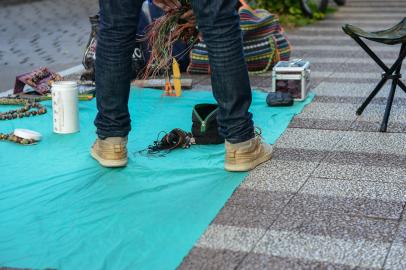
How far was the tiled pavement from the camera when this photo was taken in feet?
8.51

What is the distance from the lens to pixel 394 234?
276 centimetres

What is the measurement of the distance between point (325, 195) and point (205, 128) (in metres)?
0.95

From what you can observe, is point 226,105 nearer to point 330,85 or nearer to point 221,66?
point 221,66

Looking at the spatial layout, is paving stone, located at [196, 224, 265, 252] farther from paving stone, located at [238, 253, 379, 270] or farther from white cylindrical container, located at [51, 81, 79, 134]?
white cylindrical container, located at [51, 81, 79, 134]

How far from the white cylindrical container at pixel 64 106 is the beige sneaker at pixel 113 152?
2.23ft

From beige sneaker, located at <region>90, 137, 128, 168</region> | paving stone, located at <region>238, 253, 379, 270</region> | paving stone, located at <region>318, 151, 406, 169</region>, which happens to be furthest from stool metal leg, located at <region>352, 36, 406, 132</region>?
paving stone, located at <region>238, 253, 379, 270</region>

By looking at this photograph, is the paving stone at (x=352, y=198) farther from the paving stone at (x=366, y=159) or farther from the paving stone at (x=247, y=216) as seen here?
the paving stone at (x=366, y=159)

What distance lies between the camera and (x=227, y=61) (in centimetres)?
329

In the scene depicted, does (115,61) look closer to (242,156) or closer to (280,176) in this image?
(242,156)

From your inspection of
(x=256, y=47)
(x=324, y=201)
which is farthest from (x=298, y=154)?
(x=256, y=47)

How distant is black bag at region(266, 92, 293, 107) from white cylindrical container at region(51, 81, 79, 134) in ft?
4.11

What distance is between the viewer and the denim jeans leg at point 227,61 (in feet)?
10.6

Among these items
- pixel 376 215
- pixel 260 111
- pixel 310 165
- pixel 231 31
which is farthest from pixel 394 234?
pixel 260 111

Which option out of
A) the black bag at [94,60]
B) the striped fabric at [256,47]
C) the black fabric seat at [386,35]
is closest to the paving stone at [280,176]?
the black fabric seat at [386,35]
